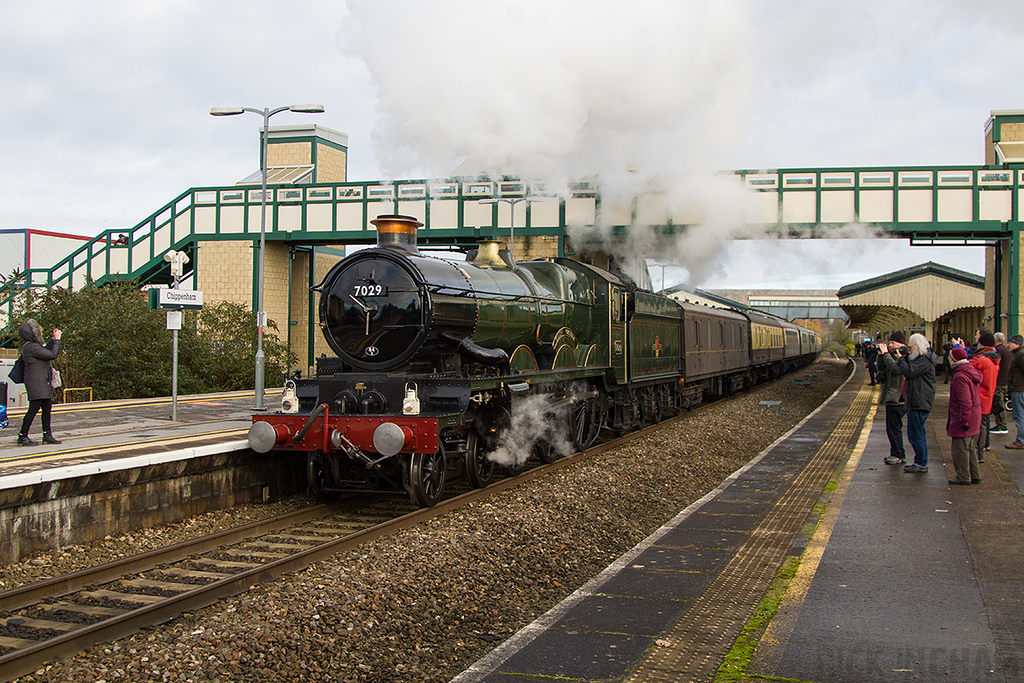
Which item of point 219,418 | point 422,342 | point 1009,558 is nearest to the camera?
point 1009,558

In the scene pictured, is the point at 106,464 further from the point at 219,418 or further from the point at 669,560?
the point at 219,418

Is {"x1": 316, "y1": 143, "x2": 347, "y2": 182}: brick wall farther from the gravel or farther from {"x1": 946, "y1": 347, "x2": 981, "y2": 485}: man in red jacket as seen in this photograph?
{"x1": 946, "y1": 347, "x2": 981, "y2": 485}: man in red jacket

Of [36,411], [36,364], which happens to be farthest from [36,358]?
[36,411]

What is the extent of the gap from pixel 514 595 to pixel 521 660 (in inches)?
69.2

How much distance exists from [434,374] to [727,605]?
424cm

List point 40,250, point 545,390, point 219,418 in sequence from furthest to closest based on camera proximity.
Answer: point 40,250, point 219,418, point 545,390

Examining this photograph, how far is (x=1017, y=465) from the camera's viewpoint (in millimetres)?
9367

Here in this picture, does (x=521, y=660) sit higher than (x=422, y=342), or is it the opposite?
(x=422, y=342)

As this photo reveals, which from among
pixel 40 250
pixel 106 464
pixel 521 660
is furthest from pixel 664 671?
pixel 40 250

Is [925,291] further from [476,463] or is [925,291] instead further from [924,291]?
[476,463]

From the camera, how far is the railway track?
4.65 meters

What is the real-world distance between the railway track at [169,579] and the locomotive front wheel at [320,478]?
202mm

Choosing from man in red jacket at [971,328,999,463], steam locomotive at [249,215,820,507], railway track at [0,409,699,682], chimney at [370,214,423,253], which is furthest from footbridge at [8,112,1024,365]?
railway track at [0,409,699,682]

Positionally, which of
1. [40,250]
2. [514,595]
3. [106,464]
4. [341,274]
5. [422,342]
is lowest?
[514,595]
